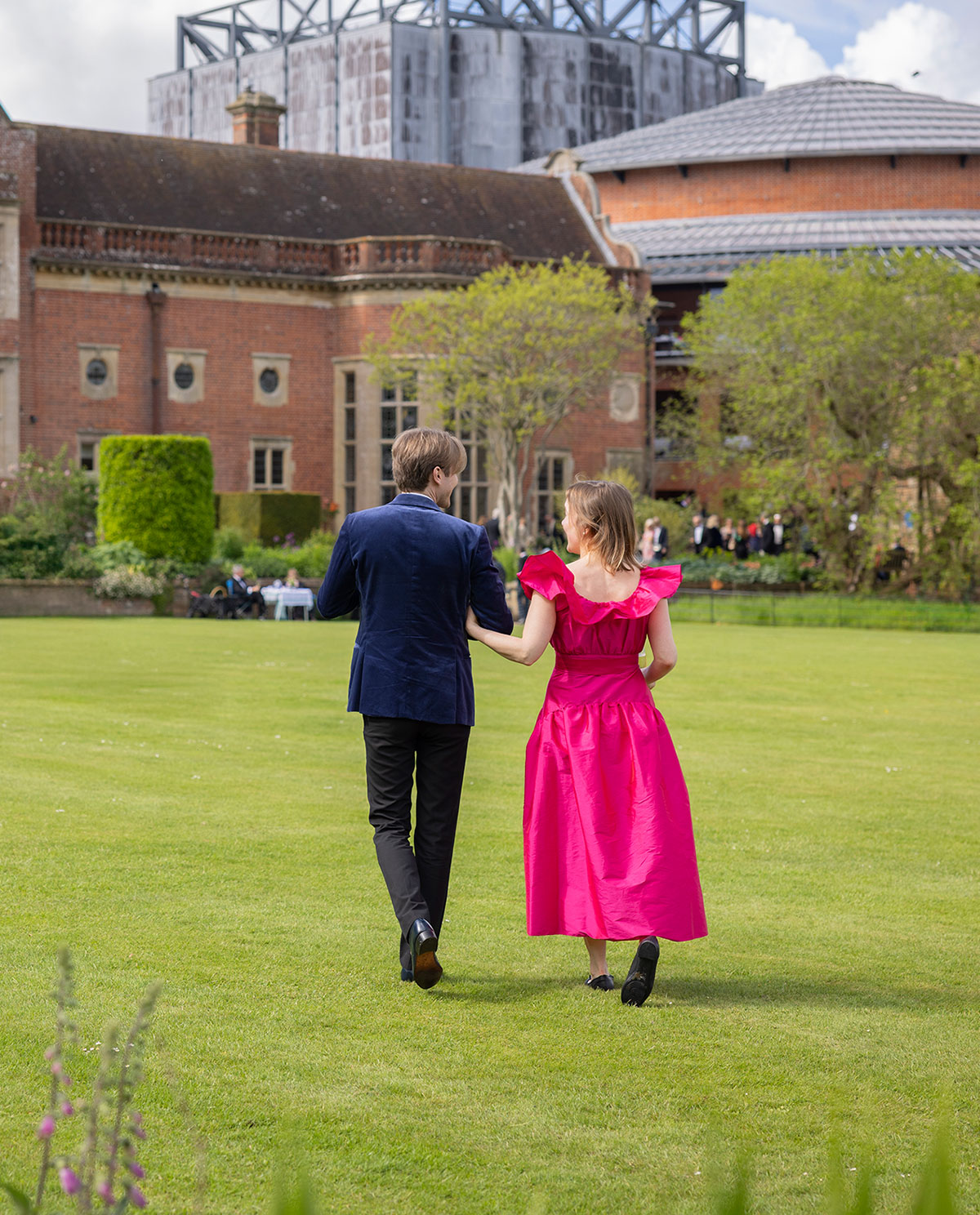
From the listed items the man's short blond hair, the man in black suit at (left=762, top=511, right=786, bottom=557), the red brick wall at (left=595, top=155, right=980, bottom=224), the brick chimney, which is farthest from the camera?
the red brick wall at (left=595, top=155, right=980, bottom=224)

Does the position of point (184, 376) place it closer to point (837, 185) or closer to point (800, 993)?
point (837, 185)

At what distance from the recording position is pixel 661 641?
6.01m

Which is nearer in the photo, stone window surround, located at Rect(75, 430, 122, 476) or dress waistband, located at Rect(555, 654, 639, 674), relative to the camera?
dress waistband, located at Rect(555, 654, 639, 674)

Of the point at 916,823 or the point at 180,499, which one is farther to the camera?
the point at 180,499

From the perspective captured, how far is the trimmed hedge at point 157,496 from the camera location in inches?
1265

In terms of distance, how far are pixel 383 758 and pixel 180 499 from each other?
89.2ft

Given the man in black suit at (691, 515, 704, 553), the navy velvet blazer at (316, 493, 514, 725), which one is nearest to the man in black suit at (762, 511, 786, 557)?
the man in black suit at (691, 515, 704, 553)

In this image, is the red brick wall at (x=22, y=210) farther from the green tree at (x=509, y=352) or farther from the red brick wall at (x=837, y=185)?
the red brick wall at (x=837, y=185)

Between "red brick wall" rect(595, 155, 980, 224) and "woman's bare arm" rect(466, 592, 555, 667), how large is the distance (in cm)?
5374

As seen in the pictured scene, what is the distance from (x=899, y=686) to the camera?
18266mm

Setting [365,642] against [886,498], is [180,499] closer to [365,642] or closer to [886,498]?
[886,498]

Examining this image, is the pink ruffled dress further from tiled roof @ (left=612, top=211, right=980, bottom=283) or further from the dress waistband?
tiled roof @ (left=612, top=211, right=980, bottom=283)

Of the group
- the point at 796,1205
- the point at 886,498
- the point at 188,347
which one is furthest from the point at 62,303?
the point at 796,1205

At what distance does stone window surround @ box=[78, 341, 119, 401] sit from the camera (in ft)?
128
